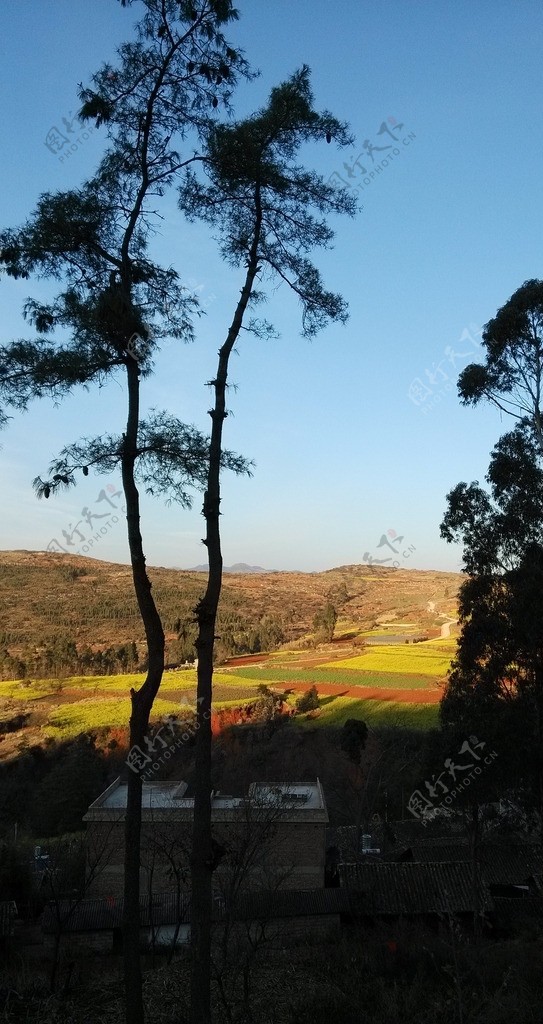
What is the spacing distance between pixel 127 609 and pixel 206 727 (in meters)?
72.9

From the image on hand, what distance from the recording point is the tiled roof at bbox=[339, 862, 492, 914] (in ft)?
55.0

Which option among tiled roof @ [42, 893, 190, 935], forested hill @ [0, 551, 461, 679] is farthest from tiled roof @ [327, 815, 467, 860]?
forested hill @ [0, 551, 461, 679]

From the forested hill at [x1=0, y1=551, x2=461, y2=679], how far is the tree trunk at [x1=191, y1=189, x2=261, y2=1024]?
35.4m

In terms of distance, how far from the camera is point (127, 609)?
252 feet

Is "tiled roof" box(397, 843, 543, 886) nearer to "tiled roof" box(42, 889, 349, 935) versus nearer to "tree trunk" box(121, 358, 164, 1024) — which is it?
"tiled roof" box(42, 889, 349, 935)

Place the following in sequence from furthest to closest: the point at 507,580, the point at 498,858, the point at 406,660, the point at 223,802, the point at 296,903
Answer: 1. the point at 406,660
2. the point at 223,802
3. the point at 498,858
4. the point at 296,903
5. the point at 507,580

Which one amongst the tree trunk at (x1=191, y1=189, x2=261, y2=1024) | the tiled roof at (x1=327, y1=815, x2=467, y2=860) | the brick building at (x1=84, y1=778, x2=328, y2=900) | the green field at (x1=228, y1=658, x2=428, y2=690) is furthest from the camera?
the green field at (x1=228, y1=658, x2=428, y2=690)

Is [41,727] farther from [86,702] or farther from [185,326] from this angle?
[185,326]

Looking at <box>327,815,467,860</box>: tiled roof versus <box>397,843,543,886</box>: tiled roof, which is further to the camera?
<box>327,815,467,860</box>: tiled roof

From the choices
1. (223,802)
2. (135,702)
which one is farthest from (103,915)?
(135,702)

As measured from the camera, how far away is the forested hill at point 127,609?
6275 cm

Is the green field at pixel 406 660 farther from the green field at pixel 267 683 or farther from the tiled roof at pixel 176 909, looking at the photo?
the tiled roof at pixel 176 909

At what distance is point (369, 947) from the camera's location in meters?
12.3

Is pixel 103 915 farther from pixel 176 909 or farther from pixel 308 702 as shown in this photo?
pixel 308 702
